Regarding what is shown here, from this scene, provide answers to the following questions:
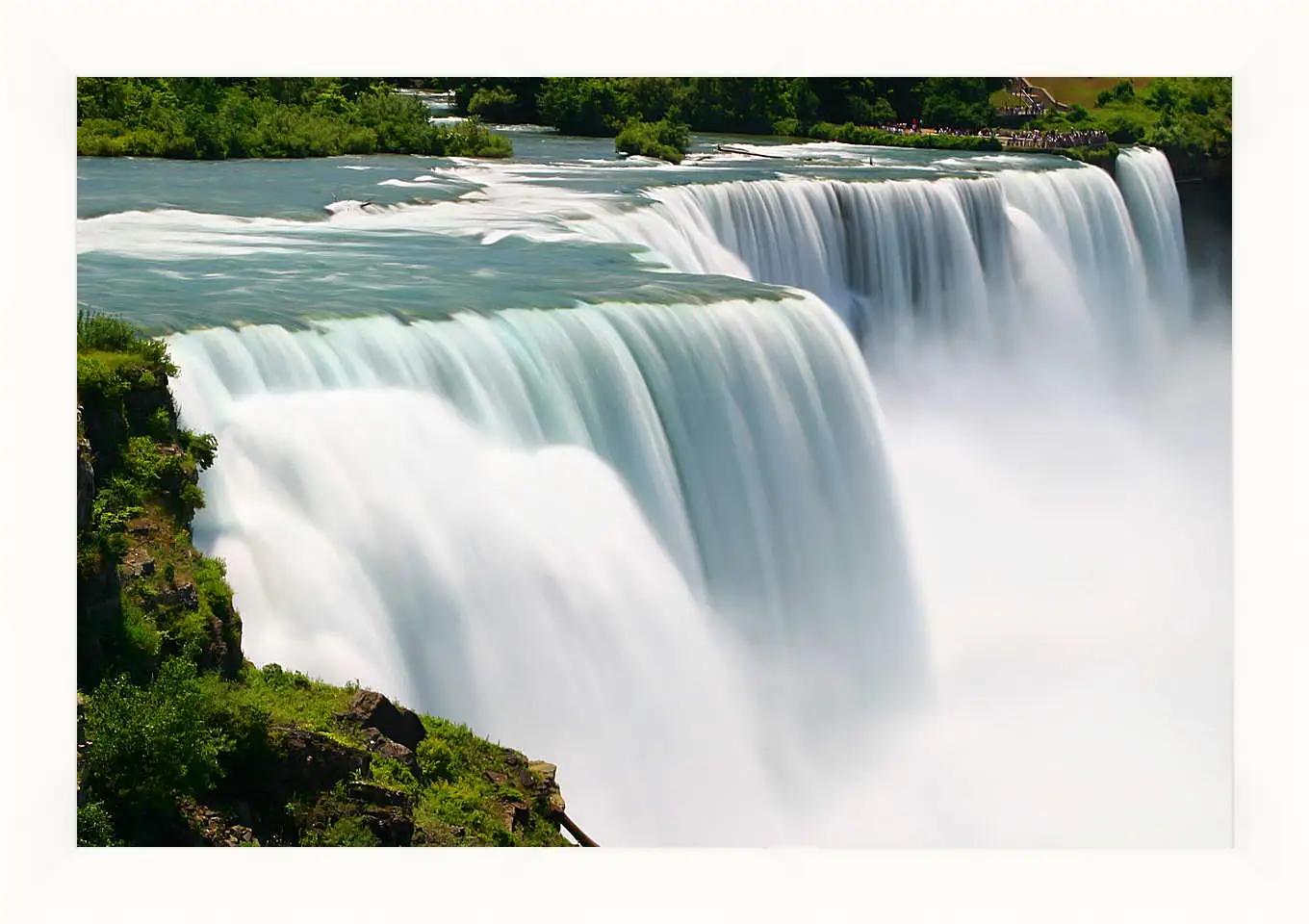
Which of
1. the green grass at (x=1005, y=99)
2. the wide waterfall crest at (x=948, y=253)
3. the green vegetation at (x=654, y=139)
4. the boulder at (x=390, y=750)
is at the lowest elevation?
the boulder at (x=390, y=750)

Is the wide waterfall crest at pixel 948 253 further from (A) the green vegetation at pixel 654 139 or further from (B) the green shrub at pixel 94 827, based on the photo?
(B) the green shrub at pixel 94 827

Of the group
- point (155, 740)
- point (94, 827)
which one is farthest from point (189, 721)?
point (94, 827)

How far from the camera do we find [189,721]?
25.1ft

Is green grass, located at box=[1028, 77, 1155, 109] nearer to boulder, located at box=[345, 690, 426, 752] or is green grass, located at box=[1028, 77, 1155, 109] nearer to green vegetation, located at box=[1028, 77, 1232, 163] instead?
green vegetation, located at box=[1028, 77, 1232, 163]

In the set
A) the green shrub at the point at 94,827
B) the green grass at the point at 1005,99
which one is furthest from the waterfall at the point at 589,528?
the green grass at the point at 1005,99

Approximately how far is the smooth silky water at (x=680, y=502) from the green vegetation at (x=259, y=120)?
0.25 meters

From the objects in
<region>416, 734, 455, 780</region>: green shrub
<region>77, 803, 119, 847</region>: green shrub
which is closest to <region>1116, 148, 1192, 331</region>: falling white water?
<region>416, 734, 455, 780</region>: green shrub

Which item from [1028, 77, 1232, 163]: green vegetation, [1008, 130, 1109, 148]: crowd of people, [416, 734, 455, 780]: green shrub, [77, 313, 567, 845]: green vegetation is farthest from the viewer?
[1008, 130, 1109, 148]: crowd of people

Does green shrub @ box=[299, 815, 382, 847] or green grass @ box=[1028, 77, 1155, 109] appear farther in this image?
green grass @ box=[1028, 77, 1155, 109]

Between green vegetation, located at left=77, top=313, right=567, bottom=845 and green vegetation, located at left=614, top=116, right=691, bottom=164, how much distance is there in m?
5.22

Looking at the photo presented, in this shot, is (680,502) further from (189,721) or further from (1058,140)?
(1058,140)

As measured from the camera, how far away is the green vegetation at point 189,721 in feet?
25.5

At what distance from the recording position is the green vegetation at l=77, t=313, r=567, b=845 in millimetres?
7770
